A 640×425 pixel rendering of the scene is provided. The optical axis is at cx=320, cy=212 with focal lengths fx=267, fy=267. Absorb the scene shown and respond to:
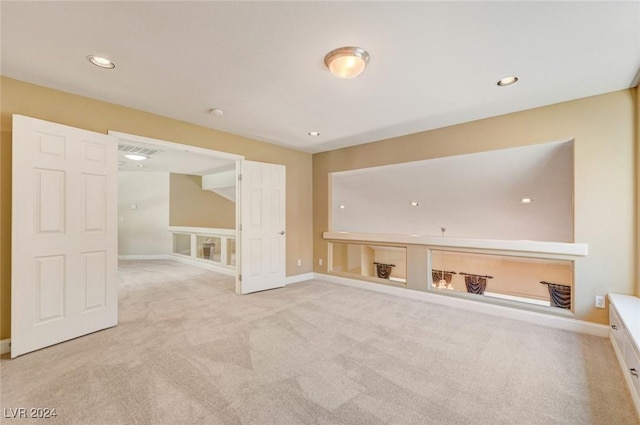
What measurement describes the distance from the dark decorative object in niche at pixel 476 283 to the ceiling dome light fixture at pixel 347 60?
20.6 ft

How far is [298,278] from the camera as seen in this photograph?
16.8ft

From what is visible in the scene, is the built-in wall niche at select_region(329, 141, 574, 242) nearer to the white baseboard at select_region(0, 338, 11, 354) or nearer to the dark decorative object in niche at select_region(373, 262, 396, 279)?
the dark decorative object in niche at select_region(373, 262, 396, 279)

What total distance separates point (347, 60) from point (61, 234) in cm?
312

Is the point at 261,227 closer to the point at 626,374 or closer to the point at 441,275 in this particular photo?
the point at 626,374

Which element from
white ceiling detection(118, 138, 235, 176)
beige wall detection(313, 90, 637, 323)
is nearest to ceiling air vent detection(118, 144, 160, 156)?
white ceiling detection(118, 138, 235, 176)

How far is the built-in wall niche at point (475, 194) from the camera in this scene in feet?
12.2

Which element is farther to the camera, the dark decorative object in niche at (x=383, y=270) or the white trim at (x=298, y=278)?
the dark decorative object in niche at (x=383, y=270)

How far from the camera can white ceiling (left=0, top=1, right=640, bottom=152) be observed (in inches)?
65.5

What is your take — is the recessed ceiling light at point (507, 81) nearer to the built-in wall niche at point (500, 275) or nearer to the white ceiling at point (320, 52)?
the white ceiling at point (320, 52)

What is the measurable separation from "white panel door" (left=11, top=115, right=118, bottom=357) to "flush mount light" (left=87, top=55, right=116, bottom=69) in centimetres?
84

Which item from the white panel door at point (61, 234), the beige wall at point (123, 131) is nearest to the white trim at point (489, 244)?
the beige wall at point (123, 131)

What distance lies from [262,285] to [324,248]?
A: 55.6 inches

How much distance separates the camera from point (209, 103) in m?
3.04

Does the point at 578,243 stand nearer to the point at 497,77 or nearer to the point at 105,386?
the point at 497,77
